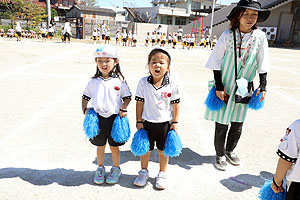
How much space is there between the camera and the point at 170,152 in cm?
246

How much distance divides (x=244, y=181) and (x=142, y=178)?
1.19 metres

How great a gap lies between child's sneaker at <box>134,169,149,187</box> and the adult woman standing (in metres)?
0.98

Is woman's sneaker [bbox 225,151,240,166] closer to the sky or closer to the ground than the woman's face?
closer to the ground

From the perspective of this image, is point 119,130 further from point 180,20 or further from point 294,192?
point 180,20

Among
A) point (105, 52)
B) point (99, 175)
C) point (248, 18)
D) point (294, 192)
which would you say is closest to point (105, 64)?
point (105, 52)

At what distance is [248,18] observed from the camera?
2.58m

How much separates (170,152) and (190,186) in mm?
513

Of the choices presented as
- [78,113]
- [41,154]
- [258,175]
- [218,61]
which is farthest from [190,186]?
[78,113]

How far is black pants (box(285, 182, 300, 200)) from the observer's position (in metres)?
1.53

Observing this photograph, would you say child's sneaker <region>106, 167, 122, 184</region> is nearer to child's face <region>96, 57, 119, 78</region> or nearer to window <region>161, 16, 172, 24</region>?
child's face <region>96, 57, 119, 78</region>

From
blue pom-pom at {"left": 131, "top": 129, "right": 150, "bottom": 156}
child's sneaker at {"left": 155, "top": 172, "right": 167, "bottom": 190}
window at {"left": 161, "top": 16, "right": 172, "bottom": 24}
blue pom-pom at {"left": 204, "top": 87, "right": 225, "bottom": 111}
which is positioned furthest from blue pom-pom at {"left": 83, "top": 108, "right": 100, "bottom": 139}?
window at {"left": 161, "top": 16, "right": 172, "bottom": 24}

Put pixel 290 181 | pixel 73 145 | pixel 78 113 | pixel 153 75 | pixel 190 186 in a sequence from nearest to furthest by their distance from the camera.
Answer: pixel 290 181 < pixel 153 75 < pixel 190 186 < pixel 73 145 < pixel 78 113

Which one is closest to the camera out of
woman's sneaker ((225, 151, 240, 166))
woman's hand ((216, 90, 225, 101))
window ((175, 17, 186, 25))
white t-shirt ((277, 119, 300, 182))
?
white t-shirt ((277, 119, 300, 182))

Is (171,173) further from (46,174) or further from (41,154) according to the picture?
(41,154)
